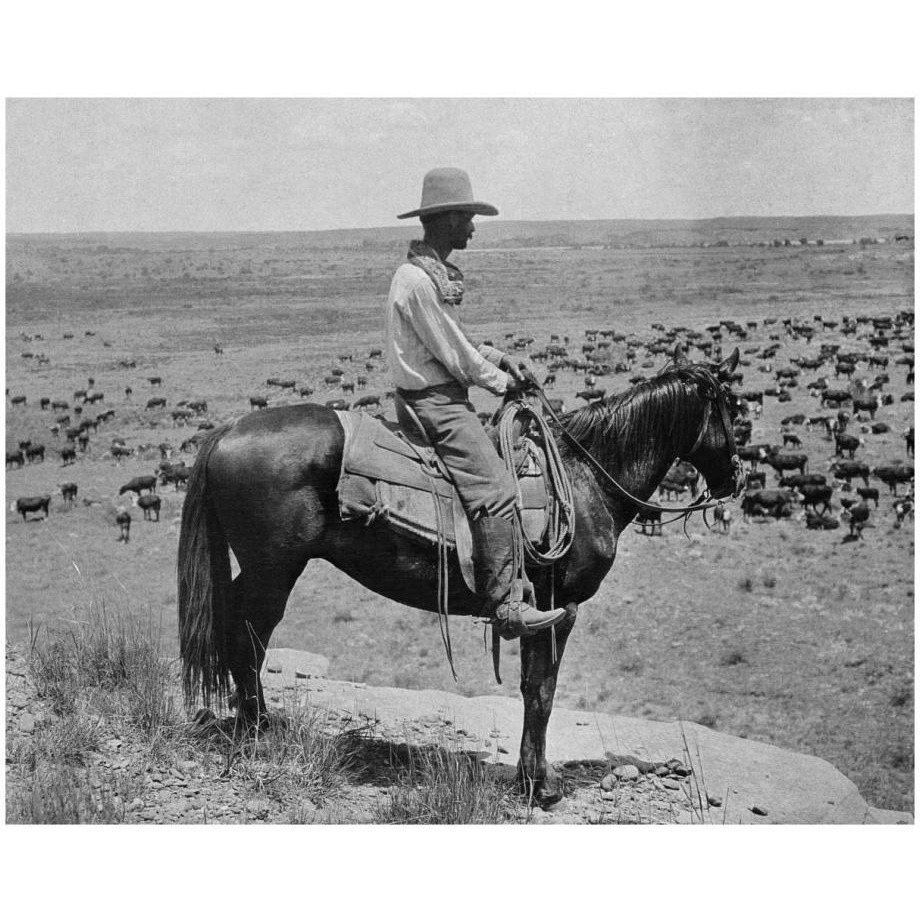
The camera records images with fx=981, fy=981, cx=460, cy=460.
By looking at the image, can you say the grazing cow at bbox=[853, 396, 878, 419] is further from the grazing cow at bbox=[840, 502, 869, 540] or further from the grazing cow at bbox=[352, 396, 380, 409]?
the grazing cow at bbox=[352, 396, 380, 409]

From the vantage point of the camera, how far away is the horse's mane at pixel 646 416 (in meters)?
5.32

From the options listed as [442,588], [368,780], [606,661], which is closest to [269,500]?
[442,588]

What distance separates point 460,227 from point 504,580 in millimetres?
1851

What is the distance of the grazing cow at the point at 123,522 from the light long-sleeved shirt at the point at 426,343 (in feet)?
11.5

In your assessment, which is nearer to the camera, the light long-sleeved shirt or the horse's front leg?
the light long-sleeved shirt

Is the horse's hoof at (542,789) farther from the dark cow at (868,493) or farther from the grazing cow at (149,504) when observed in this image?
the grazing cow at (149,504)

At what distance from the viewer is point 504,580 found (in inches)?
198

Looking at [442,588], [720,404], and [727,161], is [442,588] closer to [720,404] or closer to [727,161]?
[720,404]

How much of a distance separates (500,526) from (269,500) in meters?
1.18

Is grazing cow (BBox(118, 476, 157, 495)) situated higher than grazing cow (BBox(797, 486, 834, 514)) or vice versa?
grazing cow (BBox(118, 476, 157, 495))

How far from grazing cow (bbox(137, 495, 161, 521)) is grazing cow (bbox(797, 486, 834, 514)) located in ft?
17.3

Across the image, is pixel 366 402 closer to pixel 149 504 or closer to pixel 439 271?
pixel 149 504

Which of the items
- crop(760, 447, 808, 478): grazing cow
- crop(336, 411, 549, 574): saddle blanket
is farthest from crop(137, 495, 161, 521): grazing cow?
crop(760, 447, 808, 478): grazing cow

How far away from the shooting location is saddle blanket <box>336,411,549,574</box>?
494cm
